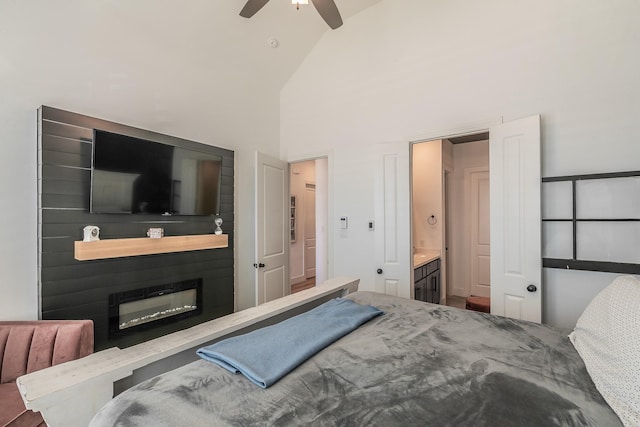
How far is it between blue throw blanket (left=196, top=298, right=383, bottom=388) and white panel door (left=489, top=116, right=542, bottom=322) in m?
1.46

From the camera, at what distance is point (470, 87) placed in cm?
271

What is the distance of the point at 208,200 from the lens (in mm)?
3154

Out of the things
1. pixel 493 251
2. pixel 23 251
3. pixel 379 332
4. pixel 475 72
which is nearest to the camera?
pixel 379 332

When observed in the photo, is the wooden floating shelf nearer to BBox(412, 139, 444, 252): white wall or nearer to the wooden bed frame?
the wooden bed frame

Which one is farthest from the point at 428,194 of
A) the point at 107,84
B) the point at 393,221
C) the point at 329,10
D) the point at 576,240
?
the point at 107,84

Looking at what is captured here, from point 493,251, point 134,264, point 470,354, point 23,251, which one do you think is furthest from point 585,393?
point 23,251

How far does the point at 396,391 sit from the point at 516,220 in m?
1.96

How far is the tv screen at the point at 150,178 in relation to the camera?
7.63 feet

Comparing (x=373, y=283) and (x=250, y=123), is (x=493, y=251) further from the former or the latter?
(x=250, y=123)

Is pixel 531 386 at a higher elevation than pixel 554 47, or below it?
below

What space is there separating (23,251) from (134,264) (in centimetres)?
72

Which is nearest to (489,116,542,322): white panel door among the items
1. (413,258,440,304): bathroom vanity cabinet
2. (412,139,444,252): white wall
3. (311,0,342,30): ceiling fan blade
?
(413,258,440,304): bathroom vanity cabinet

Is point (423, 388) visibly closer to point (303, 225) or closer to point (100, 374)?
point (100, 374)

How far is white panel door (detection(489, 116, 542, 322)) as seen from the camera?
2260mm
